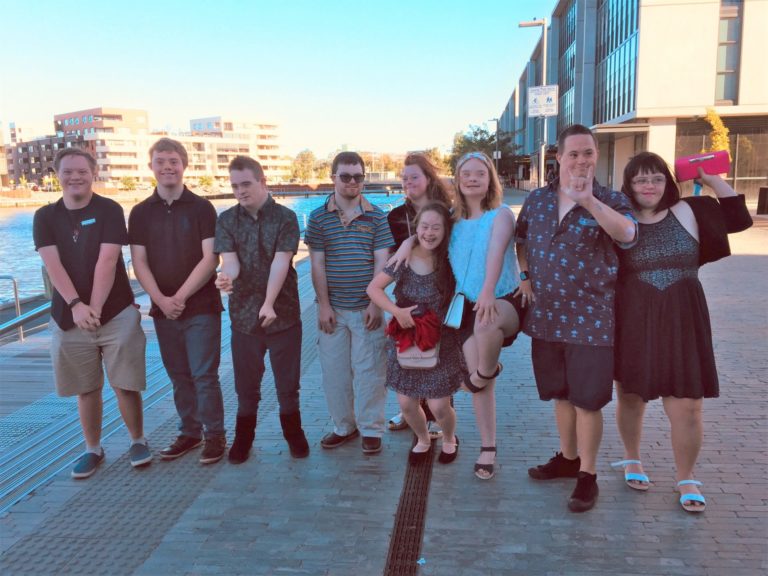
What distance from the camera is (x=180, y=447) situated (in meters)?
3.87

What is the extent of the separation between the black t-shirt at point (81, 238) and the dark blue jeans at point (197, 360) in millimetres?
420

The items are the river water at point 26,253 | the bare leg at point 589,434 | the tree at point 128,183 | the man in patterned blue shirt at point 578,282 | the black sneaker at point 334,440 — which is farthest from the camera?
the tree at point 128,183

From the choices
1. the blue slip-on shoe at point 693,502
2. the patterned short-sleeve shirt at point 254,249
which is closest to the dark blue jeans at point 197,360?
the patterned short-sleeve shirt at point 254,249

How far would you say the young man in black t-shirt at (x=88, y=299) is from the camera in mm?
3465

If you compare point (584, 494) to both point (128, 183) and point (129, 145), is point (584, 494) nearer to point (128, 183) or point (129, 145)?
point (128, 183)

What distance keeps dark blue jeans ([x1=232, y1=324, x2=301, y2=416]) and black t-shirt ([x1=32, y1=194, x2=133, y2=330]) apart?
0.85 meters

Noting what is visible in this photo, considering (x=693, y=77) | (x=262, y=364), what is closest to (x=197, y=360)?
(x=262, y=364)

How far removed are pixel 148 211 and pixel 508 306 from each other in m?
2.28

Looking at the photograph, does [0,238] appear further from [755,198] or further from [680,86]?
[755,198]

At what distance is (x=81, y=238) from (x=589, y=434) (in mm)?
3135

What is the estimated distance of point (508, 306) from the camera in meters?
3.27

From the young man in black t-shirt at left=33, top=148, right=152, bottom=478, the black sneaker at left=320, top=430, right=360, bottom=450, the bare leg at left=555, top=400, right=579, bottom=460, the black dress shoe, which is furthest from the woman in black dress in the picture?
the young man in black t-shirt at left=33, top=148, right=152, bottom=478

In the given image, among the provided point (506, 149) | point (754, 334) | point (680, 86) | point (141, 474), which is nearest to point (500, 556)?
point (141, 474)

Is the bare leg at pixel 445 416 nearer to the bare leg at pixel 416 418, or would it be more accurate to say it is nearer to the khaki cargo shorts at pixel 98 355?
the bare leg at pixel 416 418
